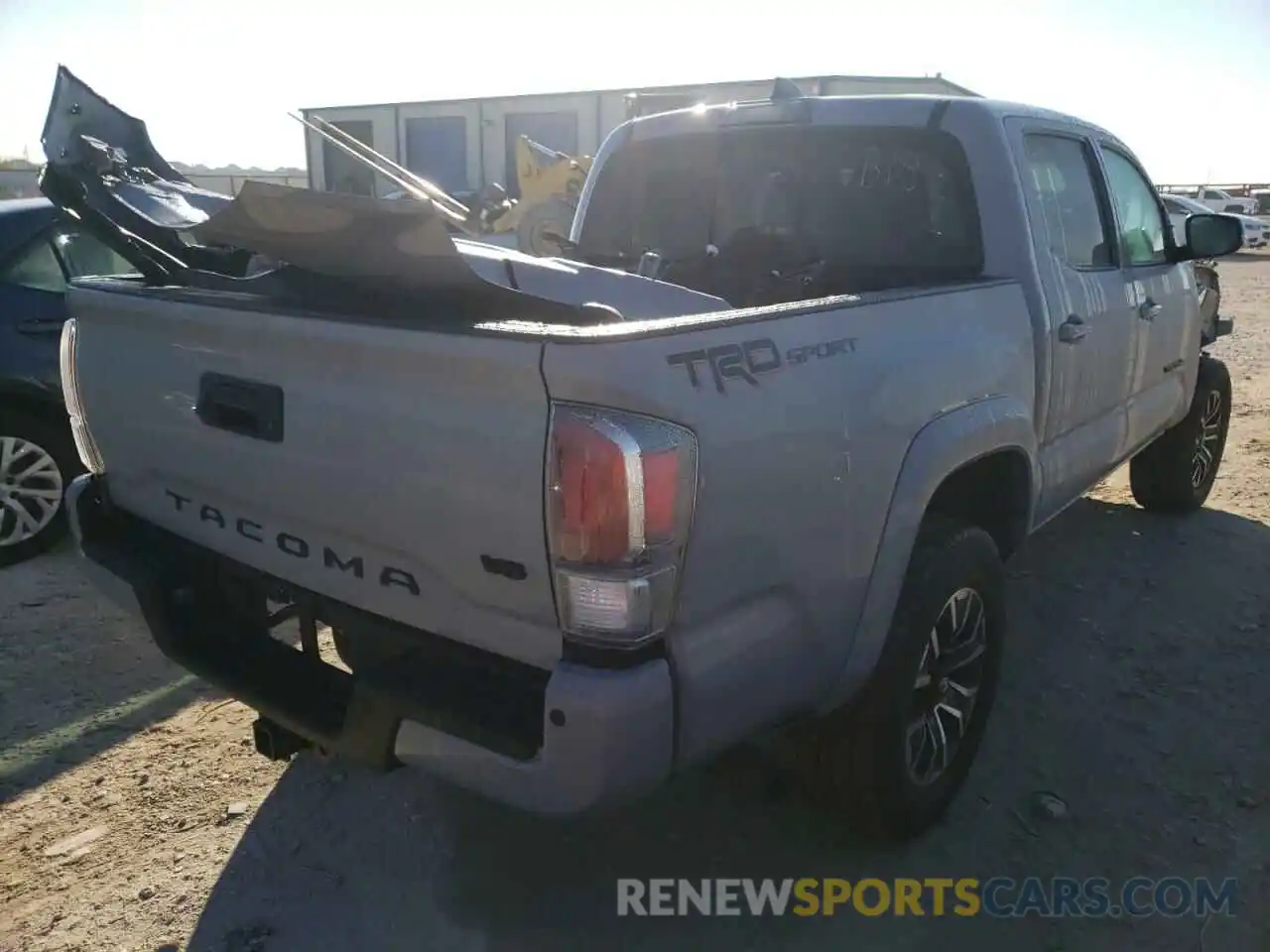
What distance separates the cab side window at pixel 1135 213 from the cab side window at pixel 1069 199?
0.21 meters

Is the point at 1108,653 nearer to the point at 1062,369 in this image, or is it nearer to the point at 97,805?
the point at 1062,369

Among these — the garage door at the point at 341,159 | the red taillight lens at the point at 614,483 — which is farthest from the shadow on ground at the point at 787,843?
the garage door at the point at 341,159

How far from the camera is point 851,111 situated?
138 inches

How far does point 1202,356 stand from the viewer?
18.6ft

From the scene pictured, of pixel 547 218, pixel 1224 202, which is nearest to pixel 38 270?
pixel 547 218

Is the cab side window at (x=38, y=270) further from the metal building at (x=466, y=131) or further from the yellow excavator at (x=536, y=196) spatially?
the metal building at (x=466, y=131)

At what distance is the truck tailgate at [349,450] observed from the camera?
6.13ft

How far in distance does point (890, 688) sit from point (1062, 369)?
1448 mm

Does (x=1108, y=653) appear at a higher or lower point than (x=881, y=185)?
lower

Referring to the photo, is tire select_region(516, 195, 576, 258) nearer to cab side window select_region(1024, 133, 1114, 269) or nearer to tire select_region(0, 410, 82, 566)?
tire select_region(0, 410, 82, 566)

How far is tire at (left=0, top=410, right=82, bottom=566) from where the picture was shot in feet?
15.9

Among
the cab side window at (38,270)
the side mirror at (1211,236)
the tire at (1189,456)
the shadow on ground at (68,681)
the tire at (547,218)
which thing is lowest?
the shadow on ground at (68,681)

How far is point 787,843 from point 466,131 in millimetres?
26383

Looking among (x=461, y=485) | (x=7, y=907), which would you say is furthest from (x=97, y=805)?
(x=461, y=485)
